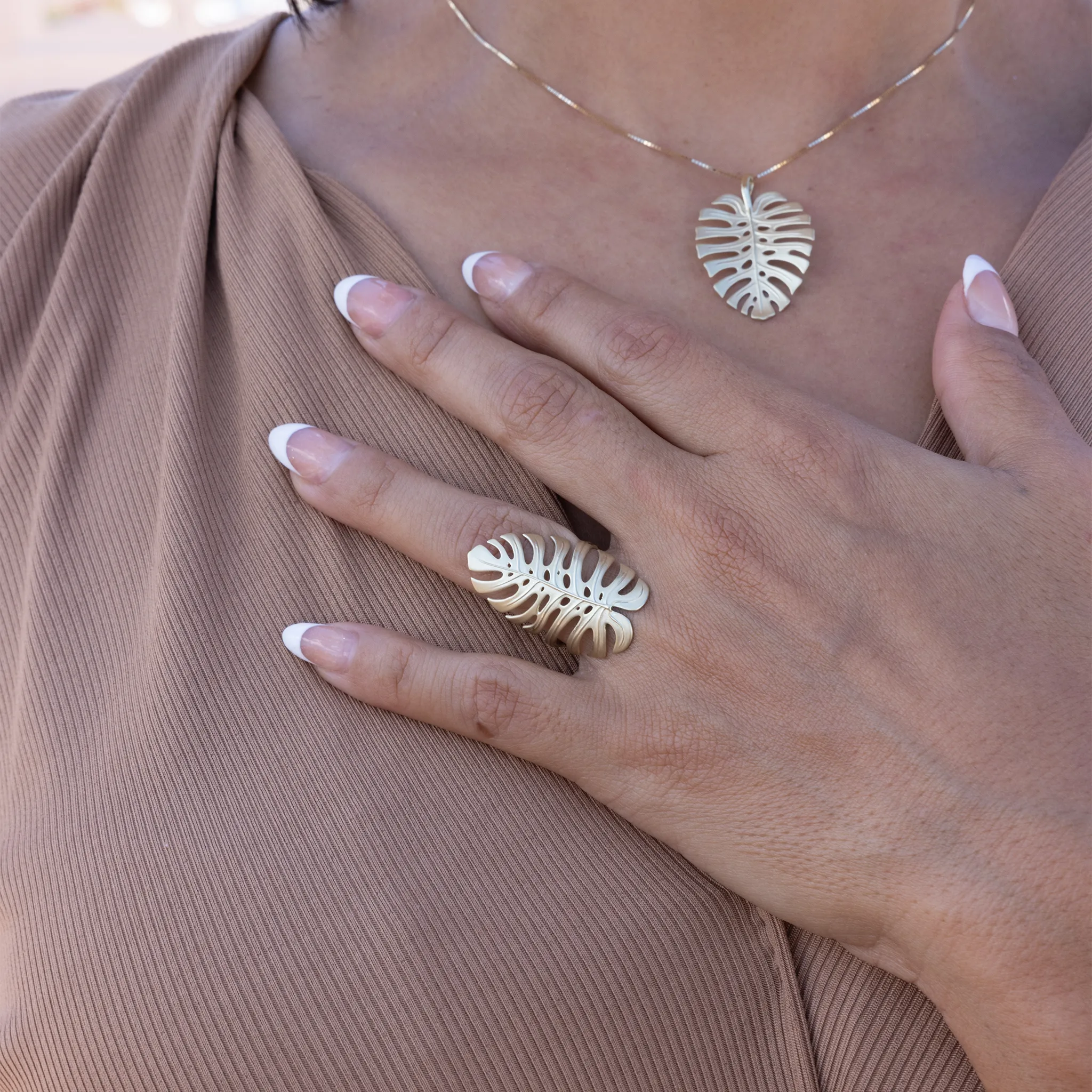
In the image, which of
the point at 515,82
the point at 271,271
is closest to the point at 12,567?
the point at 271,271

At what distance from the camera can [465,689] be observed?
84 cm

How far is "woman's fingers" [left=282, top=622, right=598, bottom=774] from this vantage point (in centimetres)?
83

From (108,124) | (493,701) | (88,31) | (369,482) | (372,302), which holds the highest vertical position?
(108,124)

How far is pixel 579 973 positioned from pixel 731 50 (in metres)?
0.87

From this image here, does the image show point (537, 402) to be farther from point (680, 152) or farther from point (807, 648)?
point (680, 152)

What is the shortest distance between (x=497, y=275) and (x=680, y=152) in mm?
299

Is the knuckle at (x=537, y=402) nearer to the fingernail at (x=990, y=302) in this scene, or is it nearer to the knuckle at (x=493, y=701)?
the knuckle at (x=493, y=701)

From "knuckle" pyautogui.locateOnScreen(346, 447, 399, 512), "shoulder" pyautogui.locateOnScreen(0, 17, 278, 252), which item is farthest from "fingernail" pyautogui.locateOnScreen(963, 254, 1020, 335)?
"shoulder" pyautogui.locateOnScreen(0, 17, 278, 252)

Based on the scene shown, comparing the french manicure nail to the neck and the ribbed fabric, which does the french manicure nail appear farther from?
the neck

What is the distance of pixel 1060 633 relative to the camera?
833mm

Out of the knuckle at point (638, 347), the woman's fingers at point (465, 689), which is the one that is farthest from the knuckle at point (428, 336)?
the woman's fingers at point (465, 689)

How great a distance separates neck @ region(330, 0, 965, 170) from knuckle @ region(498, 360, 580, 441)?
Result: 1.27 ft

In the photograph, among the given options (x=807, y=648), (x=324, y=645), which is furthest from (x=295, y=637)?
(x=807, y=648)

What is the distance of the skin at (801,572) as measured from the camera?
791mm
